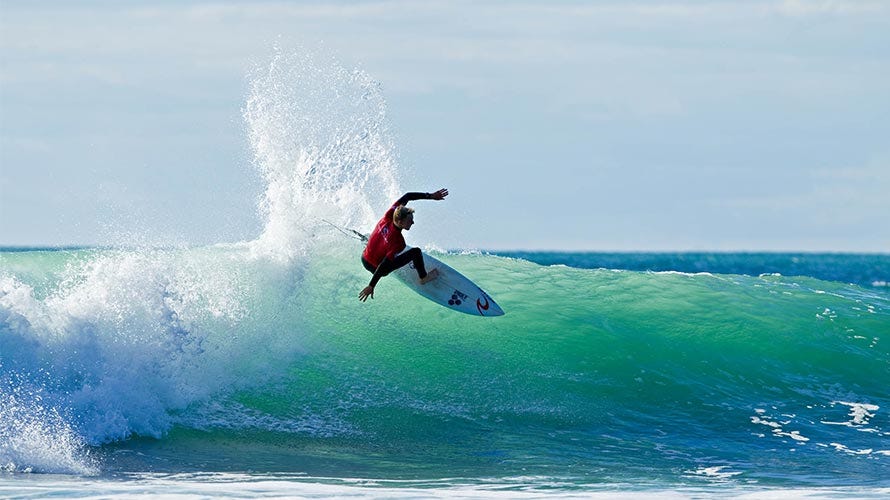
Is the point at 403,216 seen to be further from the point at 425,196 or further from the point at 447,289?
the point at 447,289

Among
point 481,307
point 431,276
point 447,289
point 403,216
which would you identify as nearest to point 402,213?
point 403,216

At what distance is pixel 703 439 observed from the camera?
402 inches

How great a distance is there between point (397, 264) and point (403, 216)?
0.55 meters

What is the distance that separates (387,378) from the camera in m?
11.5

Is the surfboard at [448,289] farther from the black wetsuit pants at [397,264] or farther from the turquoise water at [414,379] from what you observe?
the turquoise water at [414,379]

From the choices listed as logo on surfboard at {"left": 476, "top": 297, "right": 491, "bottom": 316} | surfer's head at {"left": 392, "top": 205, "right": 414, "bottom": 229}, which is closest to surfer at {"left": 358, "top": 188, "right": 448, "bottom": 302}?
surfer's head at {"left": 392, "top": 205, "right": 414, "bottom": 229}

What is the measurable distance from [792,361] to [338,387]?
533cm

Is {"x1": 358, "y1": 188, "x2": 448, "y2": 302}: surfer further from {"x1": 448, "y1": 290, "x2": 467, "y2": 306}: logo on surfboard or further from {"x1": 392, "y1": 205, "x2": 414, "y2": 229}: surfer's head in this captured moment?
{"x1": 448, "y1": 290, "x2": 467, "y2": 306}: logo on surfboard

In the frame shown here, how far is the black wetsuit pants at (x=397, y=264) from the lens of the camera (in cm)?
988

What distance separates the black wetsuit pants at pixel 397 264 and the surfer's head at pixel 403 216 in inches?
15.4

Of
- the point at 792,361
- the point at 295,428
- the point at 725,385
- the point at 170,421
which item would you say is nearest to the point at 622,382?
the point at 725,385

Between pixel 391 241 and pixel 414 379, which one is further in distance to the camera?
pixel 414 379

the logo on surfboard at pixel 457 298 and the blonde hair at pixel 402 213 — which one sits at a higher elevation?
the blonde hair at pixel 402 213

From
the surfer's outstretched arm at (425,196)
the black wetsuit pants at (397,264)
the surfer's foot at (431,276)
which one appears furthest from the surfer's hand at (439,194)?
the surfer's foot at (431,276)
